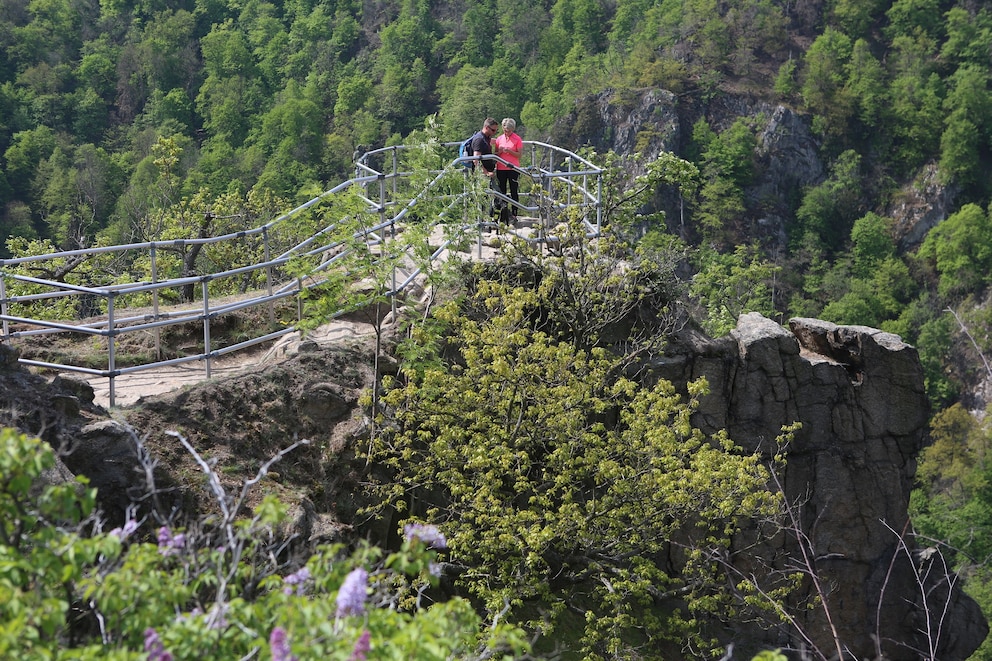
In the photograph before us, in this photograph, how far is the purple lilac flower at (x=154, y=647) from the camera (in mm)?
5359

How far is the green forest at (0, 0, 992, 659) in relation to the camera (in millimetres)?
72812

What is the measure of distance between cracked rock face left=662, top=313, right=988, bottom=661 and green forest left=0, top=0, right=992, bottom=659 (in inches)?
1607

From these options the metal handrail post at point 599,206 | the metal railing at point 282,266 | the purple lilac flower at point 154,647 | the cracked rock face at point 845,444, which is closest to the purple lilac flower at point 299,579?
the purple lilac flower at point 154,647

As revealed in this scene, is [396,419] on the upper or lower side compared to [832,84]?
upper

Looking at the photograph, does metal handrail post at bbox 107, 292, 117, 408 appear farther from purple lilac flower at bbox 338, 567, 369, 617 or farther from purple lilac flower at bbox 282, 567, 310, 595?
purple lilac flower at bbox 338, 567, 369, 617

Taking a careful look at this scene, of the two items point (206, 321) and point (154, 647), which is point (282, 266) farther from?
point (154, 647)

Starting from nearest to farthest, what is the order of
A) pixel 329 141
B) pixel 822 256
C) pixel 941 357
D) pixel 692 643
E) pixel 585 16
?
pixel 692 643, pixel 941 357, pixel 822 256, pixel 329 141, pixel 585 16

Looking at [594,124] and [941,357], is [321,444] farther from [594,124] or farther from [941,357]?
[594,124]

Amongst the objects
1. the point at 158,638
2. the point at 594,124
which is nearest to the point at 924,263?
the point at 594,124

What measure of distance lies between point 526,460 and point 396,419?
133cm

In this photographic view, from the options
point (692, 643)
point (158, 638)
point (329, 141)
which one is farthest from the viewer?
point (329, 141)

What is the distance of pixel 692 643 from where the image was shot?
45.6 feet

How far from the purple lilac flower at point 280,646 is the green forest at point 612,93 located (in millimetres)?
54569

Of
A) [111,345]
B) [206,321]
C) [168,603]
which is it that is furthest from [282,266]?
[168,603]
